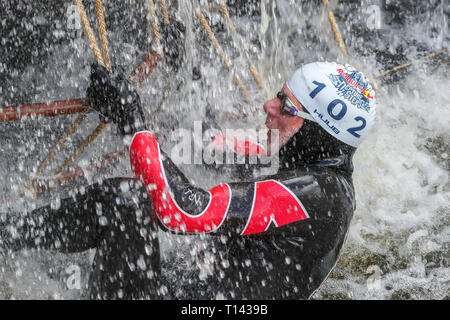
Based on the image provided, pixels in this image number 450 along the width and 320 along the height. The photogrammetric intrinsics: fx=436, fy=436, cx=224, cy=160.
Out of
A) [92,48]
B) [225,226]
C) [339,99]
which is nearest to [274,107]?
[339,99]

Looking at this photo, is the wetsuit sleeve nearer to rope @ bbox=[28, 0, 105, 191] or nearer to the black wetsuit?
the black wetsuit

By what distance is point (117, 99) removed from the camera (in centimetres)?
244

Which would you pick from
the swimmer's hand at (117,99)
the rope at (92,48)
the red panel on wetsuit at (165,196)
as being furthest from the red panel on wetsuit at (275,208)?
the rope at (92,48)

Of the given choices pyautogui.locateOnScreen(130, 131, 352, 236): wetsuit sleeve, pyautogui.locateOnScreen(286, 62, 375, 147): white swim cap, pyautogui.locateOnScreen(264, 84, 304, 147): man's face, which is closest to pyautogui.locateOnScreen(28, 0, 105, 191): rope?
pyautogui.locateOnScreen(130, 131, 352, 236): wetsuit sleeve

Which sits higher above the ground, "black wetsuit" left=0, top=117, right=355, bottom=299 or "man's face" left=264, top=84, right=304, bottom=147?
"man's face" left=264, top=84, right=304, bottom=147

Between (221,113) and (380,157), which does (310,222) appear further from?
(380,157)

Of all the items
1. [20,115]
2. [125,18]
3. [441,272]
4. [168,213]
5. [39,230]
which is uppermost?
[125,18]

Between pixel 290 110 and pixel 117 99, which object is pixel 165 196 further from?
pixel 290 110

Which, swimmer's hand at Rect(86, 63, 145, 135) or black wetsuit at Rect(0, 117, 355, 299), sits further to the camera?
swimmer's hand at Rect(86, 63, 145, 135)

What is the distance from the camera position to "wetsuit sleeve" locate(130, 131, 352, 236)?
2111mm

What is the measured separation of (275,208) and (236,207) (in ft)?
0.62

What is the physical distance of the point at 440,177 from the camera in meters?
4.47
